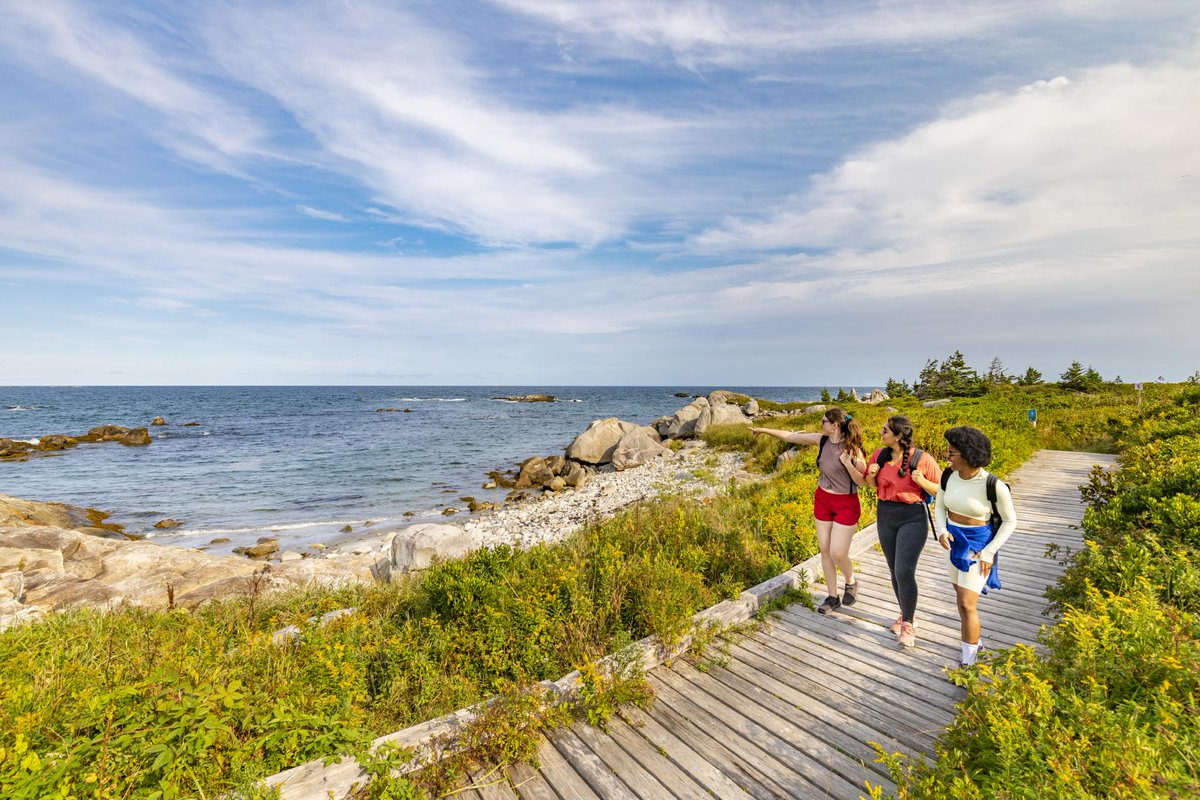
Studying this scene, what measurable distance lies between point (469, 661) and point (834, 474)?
13.6 feet

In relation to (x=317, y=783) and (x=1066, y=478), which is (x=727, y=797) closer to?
(x=317, y=783)

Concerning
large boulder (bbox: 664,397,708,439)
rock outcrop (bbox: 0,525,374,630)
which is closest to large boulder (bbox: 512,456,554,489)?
large boulder (bbox: 664,397,708,439)

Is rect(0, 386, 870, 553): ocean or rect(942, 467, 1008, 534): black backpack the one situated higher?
rect(942, 467, 1008, 534): black backpack

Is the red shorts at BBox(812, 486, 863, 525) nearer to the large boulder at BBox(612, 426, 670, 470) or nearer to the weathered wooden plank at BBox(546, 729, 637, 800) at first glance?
the weathered wooden plank at BBox(546, 729, 637, 800)

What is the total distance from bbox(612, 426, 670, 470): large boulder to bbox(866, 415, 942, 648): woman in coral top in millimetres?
20738

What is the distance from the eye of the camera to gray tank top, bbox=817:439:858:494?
527 cm

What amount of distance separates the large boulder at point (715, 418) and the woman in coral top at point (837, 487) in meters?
25.4

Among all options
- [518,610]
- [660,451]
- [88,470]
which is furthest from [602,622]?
[88,470]

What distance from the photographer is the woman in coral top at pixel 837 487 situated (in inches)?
203

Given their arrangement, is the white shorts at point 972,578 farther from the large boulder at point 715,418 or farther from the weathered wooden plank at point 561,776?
the large boulder at point 715,418

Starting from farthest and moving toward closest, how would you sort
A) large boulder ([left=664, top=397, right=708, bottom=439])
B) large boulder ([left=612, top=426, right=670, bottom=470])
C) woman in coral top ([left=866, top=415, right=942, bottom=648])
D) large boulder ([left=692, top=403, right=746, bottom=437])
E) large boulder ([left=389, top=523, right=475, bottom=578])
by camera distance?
large boulder ([left=664, top=397, right=708, bottom=439]), large boulder ([left=692, top=403, right=746, bottom=437]), large boulder ([left=612, top=426, right=670, bottom=470]), large boulder ([left=389, top=523, right=475, bottom=578]), woman in coral top ([left=866, top=415, right=942, bottom=648])

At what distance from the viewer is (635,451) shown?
1057 inches

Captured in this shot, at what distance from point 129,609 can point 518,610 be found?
603cm

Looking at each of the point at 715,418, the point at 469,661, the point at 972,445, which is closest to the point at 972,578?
the point at 972,445
